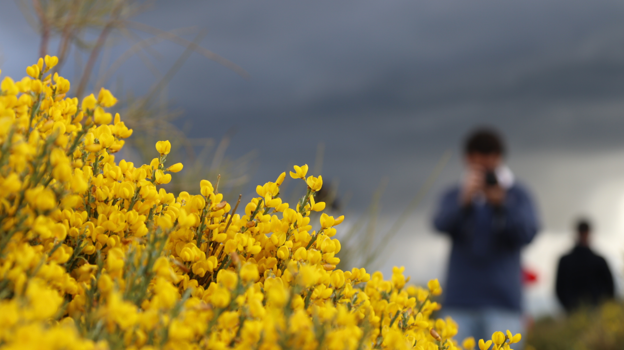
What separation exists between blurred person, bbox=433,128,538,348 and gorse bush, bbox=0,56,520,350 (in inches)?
109

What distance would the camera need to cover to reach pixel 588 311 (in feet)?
23.6

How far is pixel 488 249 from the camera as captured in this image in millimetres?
3973

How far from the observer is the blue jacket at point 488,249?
3902 mm

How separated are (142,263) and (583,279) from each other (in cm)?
785

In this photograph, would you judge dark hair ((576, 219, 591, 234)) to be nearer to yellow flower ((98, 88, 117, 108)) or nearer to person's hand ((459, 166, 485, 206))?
person's hand ((459, 166, 485, 206))

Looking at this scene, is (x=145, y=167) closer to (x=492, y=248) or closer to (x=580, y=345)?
(x=492, y=248)

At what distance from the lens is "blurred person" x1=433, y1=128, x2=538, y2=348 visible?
154 inches

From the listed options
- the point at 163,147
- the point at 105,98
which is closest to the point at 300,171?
the point at 163,147

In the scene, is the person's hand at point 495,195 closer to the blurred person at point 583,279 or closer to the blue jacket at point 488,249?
the blue jacket at point 488,249

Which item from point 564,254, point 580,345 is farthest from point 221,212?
point 564,254

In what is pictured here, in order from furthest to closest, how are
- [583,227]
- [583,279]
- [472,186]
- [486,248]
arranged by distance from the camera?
[583,227]
[583,279]
[472,186]
[486,248]

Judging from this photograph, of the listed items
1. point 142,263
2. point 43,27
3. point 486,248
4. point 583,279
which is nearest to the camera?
point 142,263

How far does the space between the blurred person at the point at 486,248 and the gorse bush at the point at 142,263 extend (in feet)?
9.12

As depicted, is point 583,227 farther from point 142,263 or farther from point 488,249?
point 142,263
